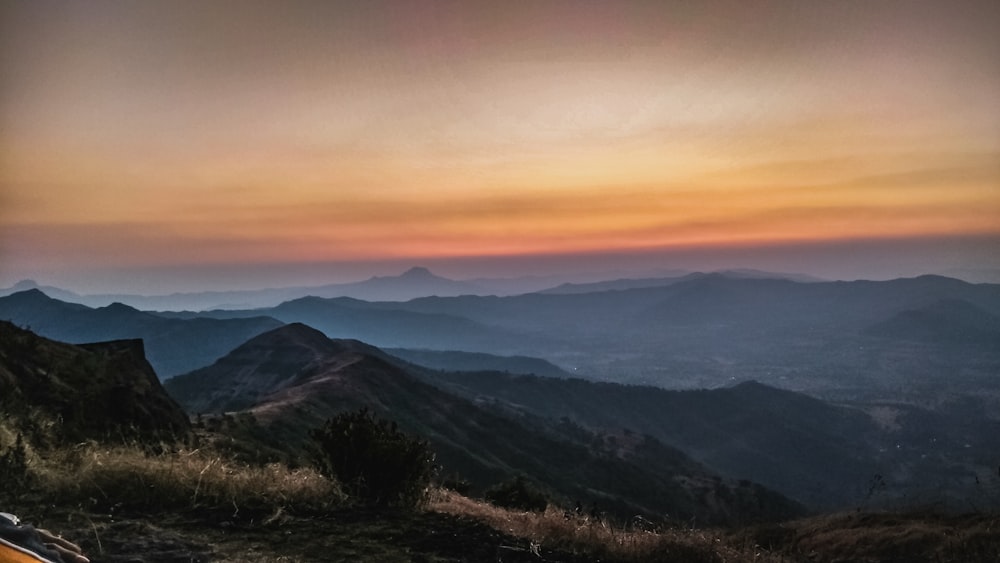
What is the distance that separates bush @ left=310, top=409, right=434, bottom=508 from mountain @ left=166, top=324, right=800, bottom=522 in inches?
1861

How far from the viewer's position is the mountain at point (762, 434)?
15338 cm

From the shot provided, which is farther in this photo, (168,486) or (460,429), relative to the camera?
(460,429)

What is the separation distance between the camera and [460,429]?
82.6 meters

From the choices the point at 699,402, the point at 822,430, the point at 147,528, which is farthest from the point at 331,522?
the point at 822,430

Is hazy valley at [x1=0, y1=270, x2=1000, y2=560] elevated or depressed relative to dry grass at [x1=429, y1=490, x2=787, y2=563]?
depressed

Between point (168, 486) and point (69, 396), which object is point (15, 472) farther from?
point (69, 396)

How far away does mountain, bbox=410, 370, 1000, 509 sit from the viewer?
153 m

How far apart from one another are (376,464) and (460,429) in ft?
254

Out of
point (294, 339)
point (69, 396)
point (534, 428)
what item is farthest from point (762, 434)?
point (69, 396)

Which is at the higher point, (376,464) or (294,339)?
(376,464)

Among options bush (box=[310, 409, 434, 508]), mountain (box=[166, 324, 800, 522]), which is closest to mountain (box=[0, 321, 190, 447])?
bush (box=[310, 409, 434, 508])

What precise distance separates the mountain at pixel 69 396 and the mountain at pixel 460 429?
1540 inches

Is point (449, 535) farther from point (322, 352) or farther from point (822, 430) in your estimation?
point (822, 430)

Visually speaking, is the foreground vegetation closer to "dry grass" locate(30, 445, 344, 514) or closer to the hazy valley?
"dry grass" locate(30, 445, 344, 514)
